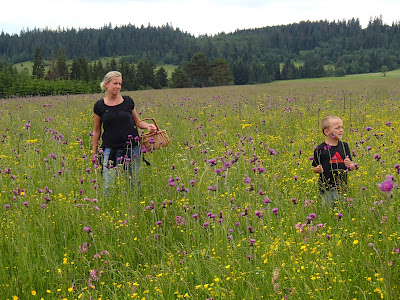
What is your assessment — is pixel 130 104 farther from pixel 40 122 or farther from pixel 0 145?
pixel 40 122

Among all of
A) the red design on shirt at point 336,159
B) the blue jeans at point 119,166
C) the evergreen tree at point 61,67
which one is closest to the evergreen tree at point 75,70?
the evergreen tree at point 61,67

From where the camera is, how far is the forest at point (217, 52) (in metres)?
70.8

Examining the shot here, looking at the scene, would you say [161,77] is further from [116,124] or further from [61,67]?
[116,124]

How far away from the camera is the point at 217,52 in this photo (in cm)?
13200

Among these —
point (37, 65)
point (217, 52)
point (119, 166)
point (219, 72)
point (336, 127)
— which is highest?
point (217, 52)

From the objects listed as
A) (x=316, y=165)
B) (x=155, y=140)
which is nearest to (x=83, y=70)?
(x=155, y=140)

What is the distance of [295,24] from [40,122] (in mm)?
182065

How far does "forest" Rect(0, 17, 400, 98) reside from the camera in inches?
2788

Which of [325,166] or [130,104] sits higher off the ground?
[130,104]

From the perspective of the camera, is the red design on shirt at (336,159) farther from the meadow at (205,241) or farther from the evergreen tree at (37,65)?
the evergreen tree at (37,65)

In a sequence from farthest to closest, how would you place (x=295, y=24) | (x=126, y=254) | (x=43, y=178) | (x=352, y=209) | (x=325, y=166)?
(x=295, y=24) < (x=43, y=178) < (x=325, y=166) < (x=352, y=209) < (x=126, y=254)

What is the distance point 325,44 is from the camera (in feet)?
482

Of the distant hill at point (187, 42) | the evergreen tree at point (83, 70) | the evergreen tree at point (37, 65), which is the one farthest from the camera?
the distant hill at point (187, 42)

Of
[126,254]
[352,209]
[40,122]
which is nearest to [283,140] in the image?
[352,209]
